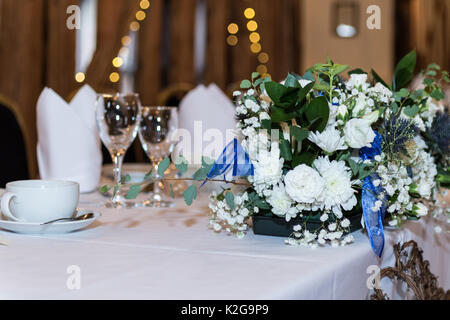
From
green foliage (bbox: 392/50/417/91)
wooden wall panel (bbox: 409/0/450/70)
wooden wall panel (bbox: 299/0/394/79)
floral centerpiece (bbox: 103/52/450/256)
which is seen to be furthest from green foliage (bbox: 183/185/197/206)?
wooden wall panel (bbox: 409/0/450/70)

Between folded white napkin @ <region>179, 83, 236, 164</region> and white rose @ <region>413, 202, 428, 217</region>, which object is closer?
white rose @ <region>413, 202, 428, 217</region>

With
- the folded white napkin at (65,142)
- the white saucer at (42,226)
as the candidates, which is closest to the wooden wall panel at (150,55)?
the folded white napkin at (65,142)

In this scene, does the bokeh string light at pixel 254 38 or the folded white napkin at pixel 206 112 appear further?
the bokeh string light at pixel 254 38

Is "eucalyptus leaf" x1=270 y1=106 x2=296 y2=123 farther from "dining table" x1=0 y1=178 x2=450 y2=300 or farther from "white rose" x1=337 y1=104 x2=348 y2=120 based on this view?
"dining table" x1=0 y1=178 x2=450 y2=300

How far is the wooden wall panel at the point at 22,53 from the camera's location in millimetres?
2928

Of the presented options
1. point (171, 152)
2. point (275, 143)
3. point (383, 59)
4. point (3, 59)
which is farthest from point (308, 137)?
point (383, 59)

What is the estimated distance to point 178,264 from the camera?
77 centimetres

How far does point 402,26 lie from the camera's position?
19.1 ft

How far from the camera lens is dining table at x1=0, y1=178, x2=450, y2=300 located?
65cm

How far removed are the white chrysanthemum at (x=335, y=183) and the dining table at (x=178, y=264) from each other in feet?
0.22

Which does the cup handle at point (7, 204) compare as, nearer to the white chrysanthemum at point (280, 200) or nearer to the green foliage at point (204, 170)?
the green foliage at point (204, 170)

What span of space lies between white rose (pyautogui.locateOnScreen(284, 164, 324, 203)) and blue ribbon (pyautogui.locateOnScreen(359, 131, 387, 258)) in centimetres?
10
